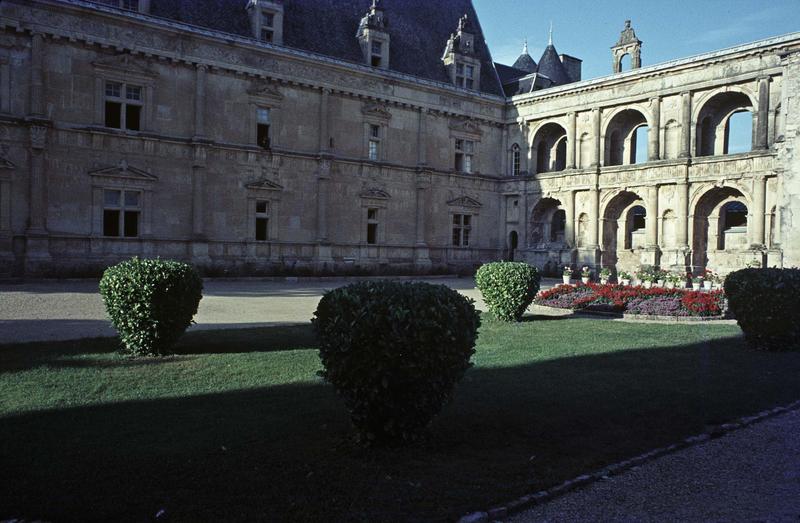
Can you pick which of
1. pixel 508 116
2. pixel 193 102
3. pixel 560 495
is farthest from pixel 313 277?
pixel 560 495

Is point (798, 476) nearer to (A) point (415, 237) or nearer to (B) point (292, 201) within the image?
(B) point (292, 201)

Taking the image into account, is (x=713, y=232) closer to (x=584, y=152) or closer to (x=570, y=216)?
(x=570, y=216)

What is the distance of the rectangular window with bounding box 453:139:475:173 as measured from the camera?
3550 cm

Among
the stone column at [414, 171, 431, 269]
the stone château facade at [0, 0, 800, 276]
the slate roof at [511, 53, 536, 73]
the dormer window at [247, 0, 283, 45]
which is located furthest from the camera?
the slate roof at [511, 53, 536, 73]

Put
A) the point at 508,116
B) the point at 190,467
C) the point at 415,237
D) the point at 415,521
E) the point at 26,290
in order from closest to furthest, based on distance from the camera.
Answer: the point at 415,521 → the point at 190,467 → the point at 26,290 → the point at 415,237 → the point at 508,116

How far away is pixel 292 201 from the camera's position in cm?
2916

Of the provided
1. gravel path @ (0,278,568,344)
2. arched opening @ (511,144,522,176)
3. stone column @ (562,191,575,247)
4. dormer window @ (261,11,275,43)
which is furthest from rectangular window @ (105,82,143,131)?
stone column @ (562,191,575,247)

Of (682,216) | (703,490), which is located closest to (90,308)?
(703,490)

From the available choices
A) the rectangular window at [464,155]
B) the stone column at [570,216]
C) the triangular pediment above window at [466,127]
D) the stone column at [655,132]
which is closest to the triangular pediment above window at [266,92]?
the triangular pediment above window at [466,127]

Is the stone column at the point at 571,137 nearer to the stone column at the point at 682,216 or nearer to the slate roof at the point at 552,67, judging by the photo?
the stone column at the point at 682,216

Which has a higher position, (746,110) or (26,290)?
(746,110)

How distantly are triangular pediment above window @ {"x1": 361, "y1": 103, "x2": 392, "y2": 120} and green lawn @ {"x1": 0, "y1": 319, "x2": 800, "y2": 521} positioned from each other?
22.2m

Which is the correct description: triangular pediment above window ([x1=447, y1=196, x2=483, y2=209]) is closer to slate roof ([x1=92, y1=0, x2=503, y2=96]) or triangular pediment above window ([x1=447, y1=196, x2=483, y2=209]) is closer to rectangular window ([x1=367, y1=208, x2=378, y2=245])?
rectangular window ([x1=367, y1=208, x2=378, y2=245])

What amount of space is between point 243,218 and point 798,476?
25180 millimetres
